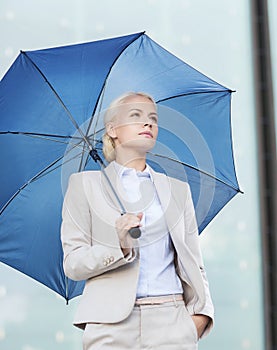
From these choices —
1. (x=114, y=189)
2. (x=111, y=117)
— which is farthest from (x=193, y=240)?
(x=111, y=117)

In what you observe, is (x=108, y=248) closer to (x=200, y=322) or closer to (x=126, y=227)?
(x=126, y=227)

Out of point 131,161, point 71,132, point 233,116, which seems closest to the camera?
point 131,161

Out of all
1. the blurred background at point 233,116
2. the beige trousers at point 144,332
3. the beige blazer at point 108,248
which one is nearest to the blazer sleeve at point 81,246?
the beige blazer at point 108,248

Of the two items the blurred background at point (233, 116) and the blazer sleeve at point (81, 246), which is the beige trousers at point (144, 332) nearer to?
the blazer sleeve at point (81, 246)

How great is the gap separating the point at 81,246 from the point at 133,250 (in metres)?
0.12

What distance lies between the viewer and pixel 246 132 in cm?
252

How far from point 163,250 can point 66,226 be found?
0.21 metres

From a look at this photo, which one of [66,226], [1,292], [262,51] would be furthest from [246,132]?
[66,226]

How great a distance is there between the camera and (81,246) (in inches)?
54.7

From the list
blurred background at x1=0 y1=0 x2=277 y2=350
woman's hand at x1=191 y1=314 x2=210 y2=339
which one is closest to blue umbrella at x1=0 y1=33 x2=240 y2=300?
woman's hand at x1=191 y1=314 x2=210 y2=339

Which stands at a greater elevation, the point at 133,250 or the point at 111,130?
the point at 111,130

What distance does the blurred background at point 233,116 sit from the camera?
7.27ft

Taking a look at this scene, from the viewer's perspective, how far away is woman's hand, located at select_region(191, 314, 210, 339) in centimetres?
142

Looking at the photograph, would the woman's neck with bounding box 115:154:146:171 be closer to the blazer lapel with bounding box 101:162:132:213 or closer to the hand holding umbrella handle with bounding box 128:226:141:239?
the blazer lapel with bounding box 101:162:132:213
